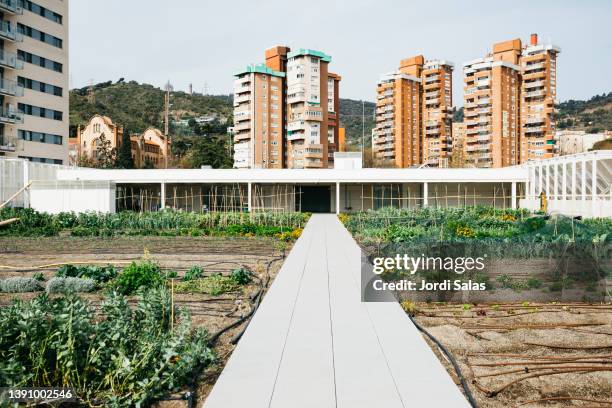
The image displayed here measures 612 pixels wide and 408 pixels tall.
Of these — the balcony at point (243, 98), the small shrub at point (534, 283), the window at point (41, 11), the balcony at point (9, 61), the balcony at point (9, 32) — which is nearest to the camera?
the small shrub at point (534, 283)

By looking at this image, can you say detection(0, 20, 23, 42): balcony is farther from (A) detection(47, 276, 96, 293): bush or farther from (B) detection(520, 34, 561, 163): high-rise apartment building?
(B) detection(520, 34, 561, 163): high-rise apartment building

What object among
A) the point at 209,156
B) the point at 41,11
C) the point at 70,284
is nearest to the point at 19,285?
the point at 70,284

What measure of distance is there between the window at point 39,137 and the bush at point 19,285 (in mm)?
35354

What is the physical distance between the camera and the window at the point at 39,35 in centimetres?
3953

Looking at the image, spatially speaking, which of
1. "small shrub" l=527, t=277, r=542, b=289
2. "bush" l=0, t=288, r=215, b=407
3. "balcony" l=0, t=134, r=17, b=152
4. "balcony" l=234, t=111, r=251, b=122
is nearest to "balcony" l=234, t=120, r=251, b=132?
"balcony" l=234, t=111, r=251, b=122

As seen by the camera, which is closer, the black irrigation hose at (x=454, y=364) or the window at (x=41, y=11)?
the black irrigation hose at (x=454, y=364)

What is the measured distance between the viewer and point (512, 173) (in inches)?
1222

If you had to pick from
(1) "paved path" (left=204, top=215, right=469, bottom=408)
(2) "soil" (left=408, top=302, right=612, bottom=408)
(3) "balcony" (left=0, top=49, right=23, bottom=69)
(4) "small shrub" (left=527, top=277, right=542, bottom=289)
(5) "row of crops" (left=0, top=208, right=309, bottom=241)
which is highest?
(3) "balcony" (left=0, top=49, right=23, bottom=69)

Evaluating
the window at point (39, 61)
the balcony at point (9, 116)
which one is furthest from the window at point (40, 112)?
the window at point (39, 61)

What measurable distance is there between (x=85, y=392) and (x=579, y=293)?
6.70 m

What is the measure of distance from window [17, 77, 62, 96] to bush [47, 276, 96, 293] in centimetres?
3695

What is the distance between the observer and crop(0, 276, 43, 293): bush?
27.5ft

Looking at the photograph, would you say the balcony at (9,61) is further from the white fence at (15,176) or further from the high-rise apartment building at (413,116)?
the high-rise apartment building at (413,116)

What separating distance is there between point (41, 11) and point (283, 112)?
40.8 m
